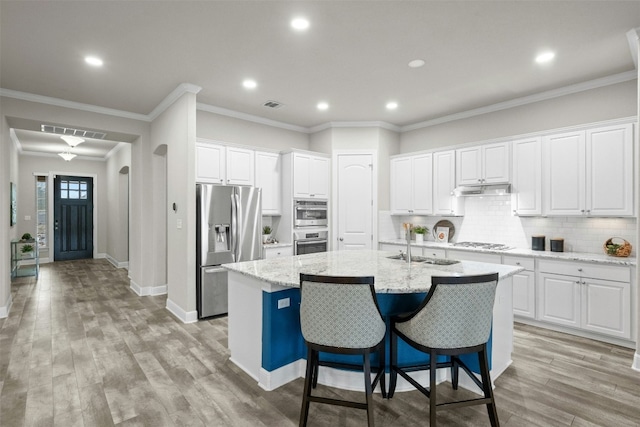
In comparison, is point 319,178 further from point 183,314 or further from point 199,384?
point 199,384

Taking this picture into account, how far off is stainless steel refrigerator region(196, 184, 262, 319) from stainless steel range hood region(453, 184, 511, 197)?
2.96m

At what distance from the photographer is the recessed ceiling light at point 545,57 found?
3.37 metres

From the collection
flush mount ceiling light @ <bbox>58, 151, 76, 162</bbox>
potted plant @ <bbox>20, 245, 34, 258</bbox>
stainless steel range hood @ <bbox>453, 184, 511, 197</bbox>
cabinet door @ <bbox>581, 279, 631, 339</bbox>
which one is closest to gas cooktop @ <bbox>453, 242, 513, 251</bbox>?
stainless steel range hood @ <bbox>453, 184, 511, 197</bbox>

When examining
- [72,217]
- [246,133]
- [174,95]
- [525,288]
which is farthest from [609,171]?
[72,217]

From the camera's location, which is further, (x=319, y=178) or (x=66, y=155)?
(x=66, y=155)

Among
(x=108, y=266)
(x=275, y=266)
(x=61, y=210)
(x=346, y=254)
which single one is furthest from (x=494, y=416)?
(x=61, y=210)

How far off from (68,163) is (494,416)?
10621 millimetres

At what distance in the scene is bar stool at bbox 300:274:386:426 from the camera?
6.57 feet

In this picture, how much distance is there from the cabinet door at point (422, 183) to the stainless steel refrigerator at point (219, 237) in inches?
103

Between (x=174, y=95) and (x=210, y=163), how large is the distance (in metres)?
0.95

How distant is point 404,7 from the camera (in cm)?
264

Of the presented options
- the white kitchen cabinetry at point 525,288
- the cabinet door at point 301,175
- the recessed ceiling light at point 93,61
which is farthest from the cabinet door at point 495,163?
the recessed ceiling light at point 93,61

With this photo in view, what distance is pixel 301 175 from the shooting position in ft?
18.2

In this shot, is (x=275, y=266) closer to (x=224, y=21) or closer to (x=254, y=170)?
(x=224, y=21)
